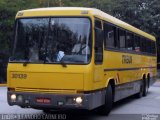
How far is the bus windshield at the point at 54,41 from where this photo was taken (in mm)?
11391

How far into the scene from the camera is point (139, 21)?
3753 cm

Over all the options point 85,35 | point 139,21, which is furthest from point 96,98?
point 139,21

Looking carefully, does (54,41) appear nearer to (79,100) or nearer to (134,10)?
(79,100)

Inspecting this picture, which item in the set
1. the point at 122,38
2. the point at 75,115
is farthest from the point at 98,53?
the point at 122,38

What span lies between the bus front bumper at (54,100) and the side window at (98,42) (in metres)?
0.99

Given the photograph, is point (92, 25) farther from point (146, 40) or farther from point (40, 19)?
point (146, 40)

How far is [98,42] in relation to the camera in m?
11.9

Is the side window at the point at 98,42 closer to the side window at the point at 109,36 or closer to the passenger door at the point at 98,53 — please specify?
the passenger door at the point at 98,53

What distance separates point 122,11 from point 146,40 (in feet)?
55.1

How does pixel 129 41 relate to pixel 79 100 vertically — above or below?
above

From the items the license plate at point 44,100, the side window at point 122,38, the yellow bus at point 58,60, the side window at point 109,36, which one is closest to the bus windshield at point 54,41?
the yellow bus at point 58,60

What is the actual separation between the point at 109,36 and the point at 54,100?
3.33 metres

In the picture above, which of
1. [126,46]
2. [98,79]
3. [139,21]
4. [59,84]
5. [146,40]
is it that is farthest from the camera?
[139,21]

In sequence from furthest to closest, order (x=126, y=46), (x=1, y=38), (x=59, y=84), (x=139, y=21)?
(x=139, y=21) → (x=1, y=38) → (x=126, y=46) → (x=59, y=84)
